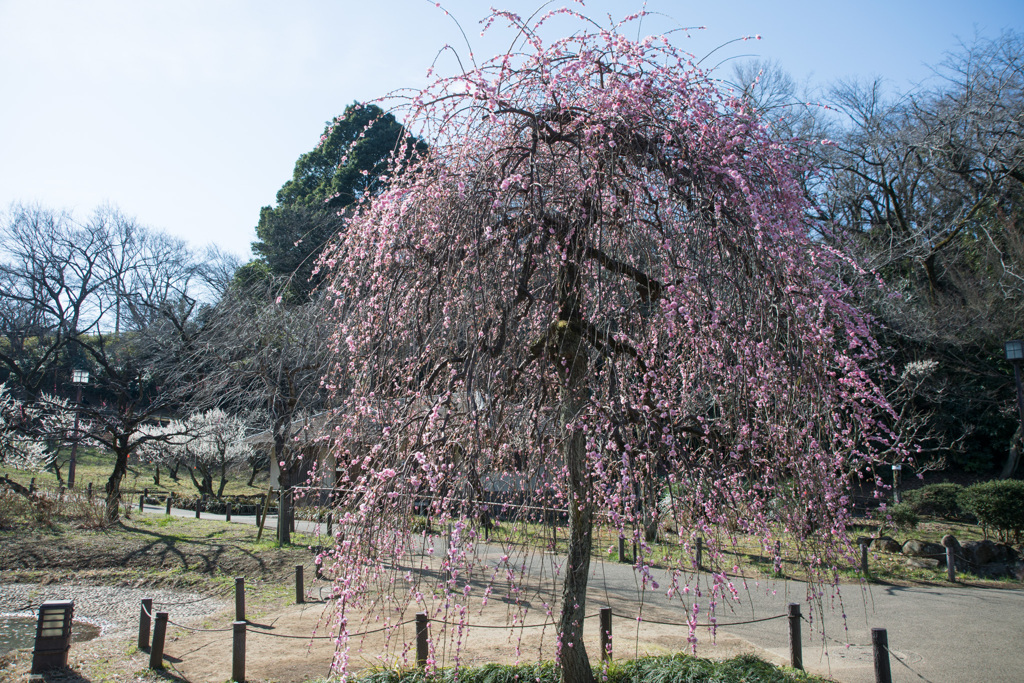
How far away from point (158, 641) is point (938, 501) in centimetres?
1705

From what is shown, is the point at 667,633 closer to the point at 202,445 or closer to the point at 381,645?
the point at 381,645

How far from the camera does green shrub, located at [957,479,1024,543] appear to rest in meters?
12.3

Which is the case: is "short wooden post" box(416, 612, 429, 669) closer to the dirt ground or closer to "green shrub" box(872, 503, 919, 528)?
the dirt ground

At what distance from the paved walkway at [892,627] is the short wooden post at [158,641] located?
2725 millimetres

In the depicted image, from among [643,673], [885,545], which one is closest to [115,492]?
[643,673]

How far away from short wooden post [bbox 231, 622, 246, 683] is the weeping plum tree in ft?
10.4

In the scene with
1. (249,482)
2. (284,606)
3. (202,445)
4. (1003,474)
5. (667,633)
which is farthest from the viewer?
(249,482)

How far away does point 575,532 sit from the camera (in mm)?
4715

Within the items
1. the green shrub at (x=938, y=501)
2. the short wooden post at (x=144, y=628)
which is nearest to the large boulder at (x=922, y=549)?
the green shrub at (x=938, y=501)

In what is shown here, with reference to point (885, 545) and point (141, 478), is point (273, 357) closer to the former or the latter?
point (885, 545)

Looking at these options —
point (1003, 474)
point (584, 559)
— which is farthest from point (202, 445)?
point (1003, 474)

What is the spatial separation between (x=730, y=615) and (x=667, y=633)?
1.60 meters

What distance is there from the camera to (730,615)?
8.84 m

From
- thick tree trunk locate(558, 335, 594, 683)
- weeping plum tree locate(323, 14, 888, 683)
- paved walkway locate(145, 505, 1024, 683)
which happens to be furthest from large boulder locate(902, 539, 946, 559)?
thick tree trunk locate(558, 335, 594, 683)
